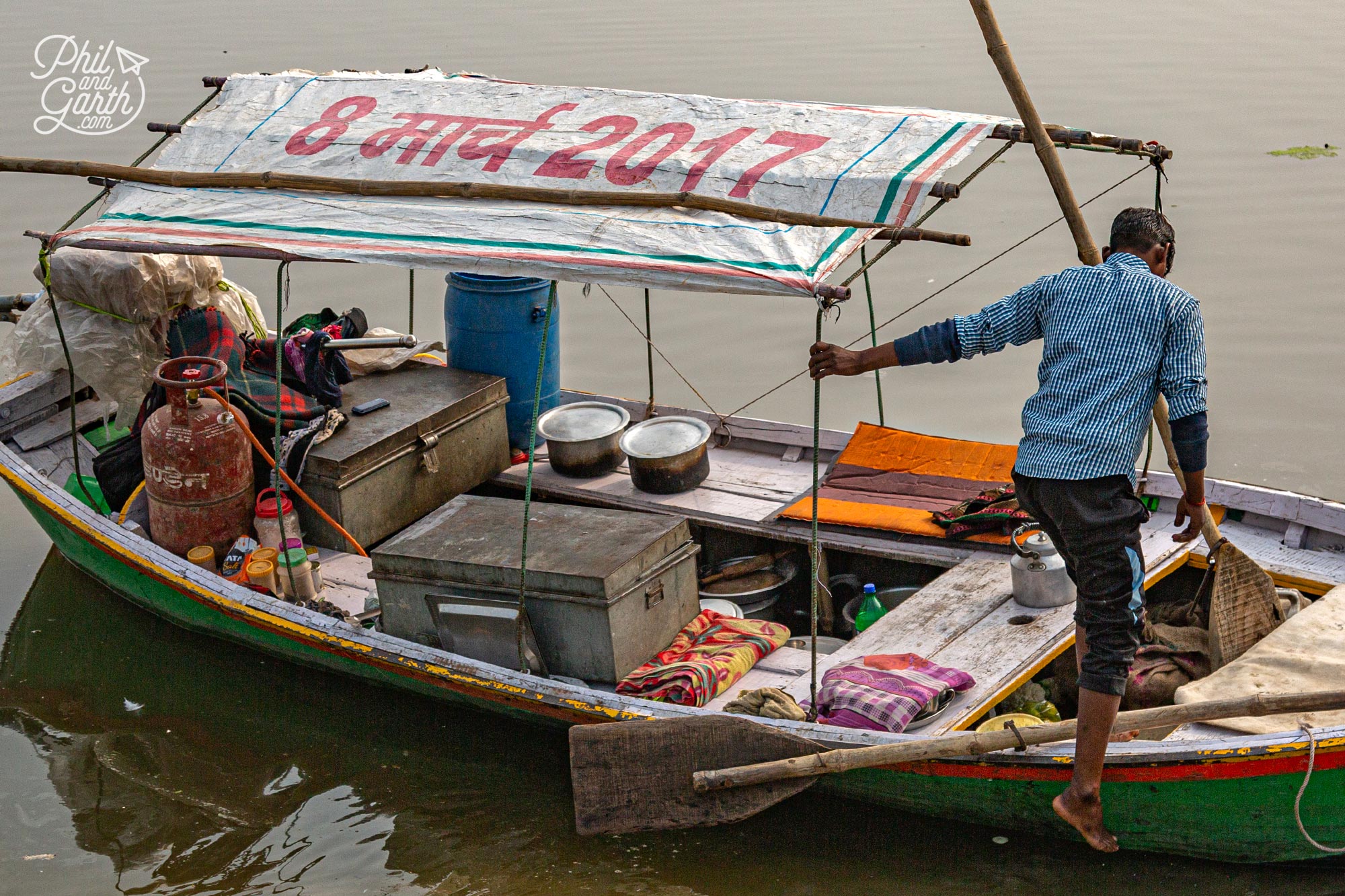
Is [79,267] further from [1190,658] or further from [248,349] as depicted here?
[1190,658]

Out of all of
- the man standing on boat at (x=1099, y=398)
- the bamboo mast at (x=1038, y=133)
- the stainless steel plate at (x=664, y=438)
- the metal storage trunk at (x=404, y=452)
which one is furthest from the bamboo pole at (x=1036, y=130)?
the metal storage trunk at (x=404, y=452)

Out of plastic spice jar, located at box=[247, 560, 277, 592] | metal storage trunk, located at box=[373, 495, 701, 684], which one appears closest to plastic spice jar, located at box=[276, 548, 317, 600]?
plastic spice jar, located at box=[247, 560, 277, 592]

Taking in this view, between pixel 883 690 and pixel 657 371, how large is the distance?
5.53 metres

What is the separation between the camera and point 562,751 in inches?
214

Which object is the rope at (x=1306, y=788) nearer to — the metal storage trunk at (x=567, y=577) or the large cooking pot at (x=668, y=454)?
the metal storage trunk at (x=567, y=577)

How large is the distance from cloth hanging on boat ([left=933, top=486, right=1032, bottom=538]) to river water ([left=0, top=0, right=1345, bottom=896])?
1.41 m

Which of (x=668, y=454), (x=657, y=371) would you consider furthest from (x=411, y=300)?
(x=657, y=371)

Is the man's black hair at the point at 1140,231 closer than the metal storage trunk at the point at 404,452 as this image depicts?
Yes

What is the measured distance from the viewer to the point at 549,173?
206 inches

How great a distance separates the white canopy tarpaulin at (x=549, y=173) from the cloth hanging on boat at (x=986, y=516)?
1612 millimetres

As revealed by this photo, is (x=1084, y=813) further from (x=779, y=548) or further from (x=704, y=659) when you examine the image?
(x=779, y=548)

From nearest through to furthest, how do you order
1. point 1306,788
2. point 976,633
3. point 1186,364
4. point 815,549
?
point 1186,364, point 1306,788, point 815,549, point 976,633

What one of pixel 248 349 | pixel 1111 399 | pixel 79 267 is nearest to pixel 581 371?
pixel 248 349

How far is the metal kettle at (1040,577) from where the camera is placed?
16.6 feet
